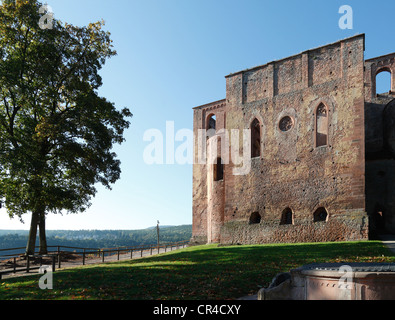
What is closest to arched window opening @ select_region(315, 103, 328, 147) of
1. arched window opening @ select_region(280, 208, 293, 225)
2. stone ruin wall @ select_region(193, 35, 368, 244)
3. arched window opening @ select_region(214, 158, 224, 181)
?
stone ruin wall @ select_region(193, 35, 368, 244)

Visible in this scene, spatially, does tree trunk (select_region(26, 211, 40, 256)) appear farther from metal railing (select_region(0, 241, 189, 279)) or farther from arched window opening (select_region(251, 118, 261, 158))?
arched window opening (select_region(251, 118, 261, 158))

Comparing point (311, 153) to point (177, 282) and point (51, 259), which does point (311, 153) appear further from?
point (51, 259)

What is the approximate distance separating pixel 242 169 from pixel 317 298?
19.8 meters

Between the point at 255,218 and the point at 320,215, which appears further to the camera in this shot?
the point at 255,218

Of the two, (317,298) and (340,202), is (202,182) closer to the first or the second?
(340,202)

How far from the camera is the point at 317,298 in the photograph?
5.68 meters

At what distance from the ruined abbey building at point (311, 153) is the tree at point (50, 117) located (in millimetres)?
9903

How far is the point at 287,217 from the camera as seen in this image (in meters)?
23.2

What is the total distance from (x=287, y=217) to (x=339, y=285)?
60.0 ft

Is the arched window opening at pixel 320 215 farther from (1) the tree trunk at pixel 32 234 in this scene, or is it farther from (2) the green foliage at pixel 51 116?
(1) the tree trunk at pixel 32 234

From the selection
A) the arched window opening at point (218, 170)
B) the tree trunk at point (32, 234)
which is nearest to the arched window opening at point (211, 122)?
the arched window opening at point (218, 170)

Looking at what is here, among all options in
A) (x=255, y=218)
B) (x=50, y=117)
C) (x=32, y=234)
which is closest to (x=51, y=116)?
(x=50, y=117)

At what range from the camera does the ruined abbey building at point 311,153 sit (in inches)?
813

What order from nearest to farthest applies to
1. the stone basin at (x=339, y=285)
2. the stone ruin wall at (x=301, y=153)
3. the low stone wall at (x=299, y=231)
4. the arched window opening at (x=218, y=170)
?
1. the stone basin at (x=339, y=285)
2. the low stone wall at (x=299, y=231)
3. the stone ruin wall at (x=301, y=153)
4. the arched window opening at (x=218, y=170)
